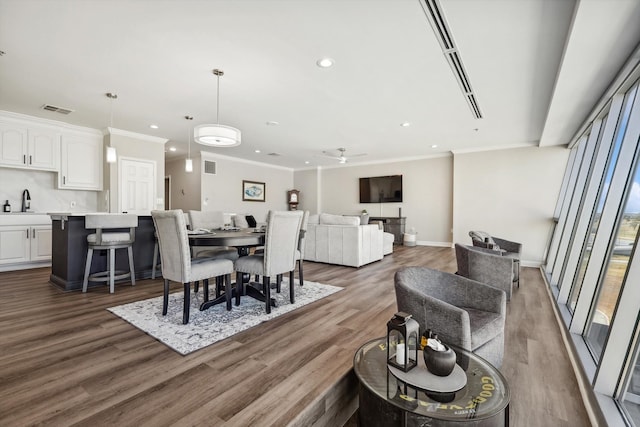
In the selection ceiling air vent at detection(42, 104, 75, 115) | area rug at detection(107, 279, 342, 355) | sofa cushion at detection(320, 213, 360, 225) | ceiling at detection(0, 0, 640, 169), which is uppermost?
ceiling at detection(0, 0, 640, 169)

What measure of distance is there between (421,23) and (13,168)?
6.80m

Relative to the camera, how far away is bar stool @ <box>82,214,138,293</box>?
11.3ft

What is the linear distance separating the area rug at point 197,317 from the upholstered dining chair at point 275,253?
0.50 feet

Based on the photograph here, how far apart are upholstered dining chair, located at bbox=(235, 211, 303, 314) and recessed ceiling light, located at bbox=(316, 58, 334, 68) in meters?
1.64

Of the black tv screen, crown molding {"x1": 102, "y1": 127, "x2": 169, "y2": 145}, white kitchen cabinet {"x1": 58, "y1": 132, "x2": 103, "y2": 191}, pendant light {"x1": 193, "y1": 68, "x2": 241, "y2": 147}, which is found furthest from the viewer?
the black tv screen

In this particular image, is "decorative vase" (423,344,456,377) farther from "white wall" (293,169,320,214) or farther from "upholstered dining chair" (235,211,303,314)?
"white wall" (293,169,320,214)

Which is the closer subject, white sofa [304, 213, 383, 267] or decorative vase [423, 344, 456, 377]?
decorative vase [423, 344, 456, 377]

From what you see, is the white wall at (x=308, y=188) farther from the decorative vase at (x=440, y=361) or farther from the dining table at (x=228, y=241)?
the decorative vase at (x=440, y=361)

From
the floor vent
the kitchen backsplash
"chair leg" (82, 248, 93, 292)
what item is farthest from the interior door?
the floor vent

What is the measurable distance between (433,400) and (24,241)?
6.50 m

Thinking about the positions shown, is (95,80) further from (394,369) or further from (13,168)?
(394,369)

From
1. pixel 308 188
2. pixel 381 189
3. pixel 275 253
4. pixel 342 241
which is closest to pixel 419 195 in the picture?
pixel 381 189

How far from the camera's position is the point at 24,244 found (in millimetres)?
4703

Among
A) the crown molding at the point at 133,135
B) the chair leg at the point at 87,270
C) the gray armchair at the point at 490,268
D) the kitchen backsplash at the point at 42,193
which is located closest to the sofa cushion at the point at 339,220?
the gray armchair at the point at 490,268
